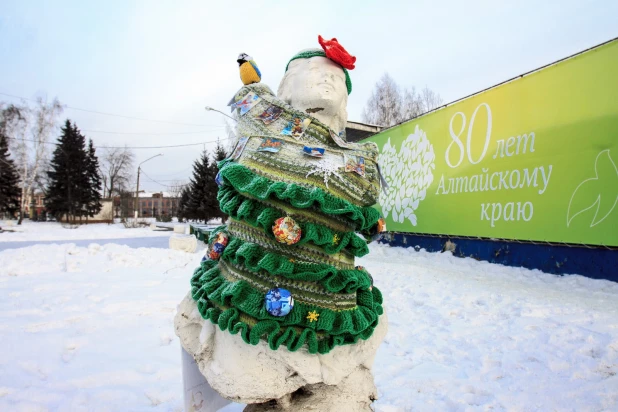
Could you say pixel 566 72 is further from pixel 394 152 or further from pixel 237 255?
pixel 237 255

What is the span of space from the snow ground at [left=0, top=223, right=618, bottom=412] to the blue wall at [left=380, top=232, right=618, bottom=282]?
200mm

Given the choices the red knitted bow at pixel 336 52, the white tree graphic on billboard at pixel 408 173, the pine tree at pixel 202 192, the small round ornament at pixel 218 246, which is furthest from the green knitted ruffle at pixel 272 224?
the pine tree at pixel 202 192

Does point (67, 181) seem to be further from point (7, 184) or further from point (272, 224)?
point (272, 224)

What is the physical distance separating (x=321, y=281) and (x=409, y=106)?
74.4ft

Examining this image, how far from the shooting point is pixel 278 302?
1098 millimetres

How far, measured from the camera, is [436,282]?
17.5 ft

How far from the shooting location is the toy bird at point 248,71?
1.46 metres

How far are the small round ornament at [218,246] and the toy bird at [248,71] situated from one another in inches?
25.7

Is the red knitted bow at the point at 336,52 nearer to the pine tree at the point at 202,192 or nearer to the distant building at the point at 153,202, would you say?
the pine tree at the point at 202,192

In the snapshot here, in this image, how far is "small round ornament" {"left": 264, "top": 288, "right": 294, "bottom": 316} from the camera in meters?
1.10

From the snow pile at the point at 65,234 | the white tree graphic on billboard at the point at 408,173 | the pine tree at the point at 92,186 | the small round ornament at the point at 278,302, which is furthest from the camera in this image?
the pine tree at the point at 92,186

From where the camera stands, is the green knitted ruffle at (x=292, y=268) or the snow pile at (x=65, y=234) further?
the snow pile at (x=65, y=234)

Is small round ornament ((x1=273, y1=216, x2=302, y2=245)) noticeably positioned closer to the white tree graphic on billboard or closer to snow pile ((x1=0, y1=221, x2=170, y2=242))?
the white tree graphic on billboard

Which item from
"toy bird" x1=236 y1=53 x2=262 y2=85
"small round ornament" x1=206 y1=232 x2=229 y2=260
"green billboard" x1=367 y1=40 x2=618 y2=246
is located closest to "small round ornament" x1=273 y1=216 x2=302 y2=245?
"small round ornament" x1=206 y1=232 x2=229 y2=260
